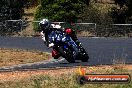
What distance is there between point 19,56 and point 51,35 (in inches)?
322

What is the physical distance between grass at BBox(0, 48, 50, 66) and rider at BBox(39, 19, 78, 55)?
4.81 m

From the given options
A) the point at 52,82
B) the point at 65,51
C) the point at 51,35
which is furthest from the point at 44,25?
the point at 52,82

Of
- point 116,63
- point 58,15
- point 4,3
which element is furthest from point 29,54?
point 4,3

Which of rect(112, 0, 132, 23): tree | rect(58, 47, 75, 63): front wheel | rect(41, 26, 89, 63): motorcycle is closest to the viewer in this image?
rect(41, 26, 89, 63): motorcycle

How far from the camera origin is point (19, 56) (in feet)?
89.2

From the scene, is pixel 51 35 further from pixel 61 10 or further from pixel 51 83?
pixel 61 10

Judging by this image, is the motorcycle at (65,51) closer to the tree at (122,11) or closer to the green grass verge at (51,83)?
the green grass verge at (51,83)

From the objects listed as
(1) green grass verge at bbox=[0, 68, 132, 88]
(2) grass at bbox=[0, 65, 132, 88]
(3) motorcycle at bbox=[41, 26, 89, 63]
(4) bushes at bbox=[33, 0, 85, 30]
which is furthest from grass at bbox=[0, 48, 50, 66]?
(4) bushes at bbox=[33, 0, 85, 30]

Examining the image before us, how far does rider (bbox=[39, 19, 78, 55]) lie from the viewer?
18.8 m

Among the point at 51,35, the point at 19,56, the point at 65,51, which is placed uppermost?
the point at 51,35

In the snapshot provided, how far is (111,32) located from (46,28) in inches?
1012

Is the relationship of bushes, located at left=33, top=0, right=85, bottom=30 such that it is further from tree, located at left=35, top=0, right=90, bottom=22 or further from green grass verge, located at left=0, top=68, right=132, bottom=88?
green grass verge, located at left=0, top=68, right=132, bottom=88

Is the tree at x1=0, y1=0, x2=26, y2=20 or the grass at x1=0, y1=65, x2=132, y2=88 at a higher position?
the grass at x1=0, y1=65, x2=132, y2=88

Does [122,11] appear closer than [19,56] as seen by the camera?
No
